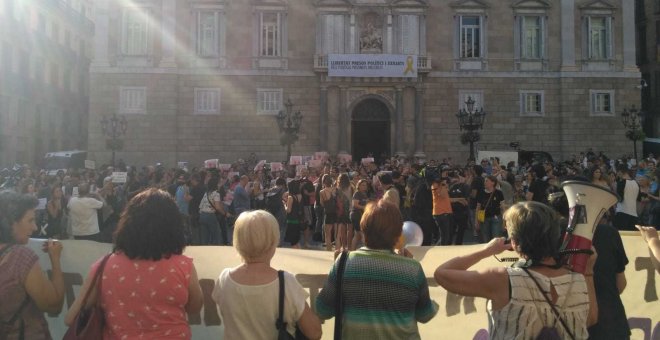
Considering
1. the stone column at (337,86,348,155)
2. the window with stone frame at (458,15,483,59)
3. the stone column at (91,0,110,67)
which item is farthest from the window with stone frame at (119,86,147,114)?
the window with stone frame at (458,15,483,59)

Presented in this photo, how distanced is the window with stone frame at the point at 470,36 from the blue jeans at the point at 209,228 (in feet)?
A: 68.4

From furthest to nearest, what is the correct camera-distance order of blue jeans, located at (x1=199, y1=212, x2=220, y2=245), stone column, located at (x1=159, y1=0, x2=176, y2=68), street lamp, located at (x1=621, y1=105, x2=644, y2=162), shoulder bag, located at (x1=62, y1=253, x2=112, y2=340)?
stone column, located at (x1=159, y1=0, x2=176, y2=68) → street lamp, located at (x1=621, y1=105, x2=644, y2=162) → blue jeans, located at (x1=199, y1=212, x2=220, y2=245) → shoulder bag, located at (x1=62, y1=253, x2=112, y2=340)

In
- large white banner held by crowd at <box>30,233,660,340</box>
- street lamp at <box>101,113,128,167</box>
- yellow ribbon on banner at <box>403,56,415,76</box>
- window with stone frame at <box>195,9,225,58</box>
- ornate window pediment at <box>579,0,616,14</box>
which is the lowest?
large white banner held by crowd at <box>30,233,660,340</box>

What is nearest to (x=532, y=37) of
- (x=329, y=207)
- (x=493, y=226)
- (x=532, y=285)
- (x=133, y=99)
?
(x=133, y=99)

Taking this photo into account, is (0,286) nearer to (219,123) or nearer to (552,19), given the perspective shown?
(219,123)

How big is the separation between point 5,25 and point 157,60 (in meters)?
13.3

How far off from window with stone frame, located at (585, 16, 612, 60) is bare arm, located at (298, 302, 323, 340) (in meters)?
30.1

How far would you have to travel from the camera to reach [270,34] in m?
29.3

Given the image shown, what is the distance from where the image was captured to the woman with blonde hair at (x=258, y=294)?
335 cm

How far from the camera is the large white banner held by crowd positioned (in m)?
5.24

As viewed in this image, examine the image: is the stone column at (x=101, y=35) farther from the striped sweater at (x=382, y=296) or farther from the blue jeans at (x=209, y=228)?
the striped sweater at (x=382, y=296)

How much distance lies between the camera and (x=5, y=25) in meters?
35.4

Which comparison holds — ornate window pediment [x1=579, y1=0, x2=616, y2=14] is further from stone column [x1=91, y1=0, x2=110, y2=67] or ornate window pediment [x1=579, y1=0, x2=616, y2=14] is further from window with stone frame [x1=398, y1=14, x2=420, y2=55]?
stone column [x1=91, y1=0, x2=110, y2=67]

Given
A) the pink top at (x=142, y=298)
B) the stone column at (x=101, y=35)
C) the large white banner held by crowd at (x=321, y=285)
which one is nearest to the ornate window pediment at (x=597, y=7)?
the stone column at (x=101, y=35)
